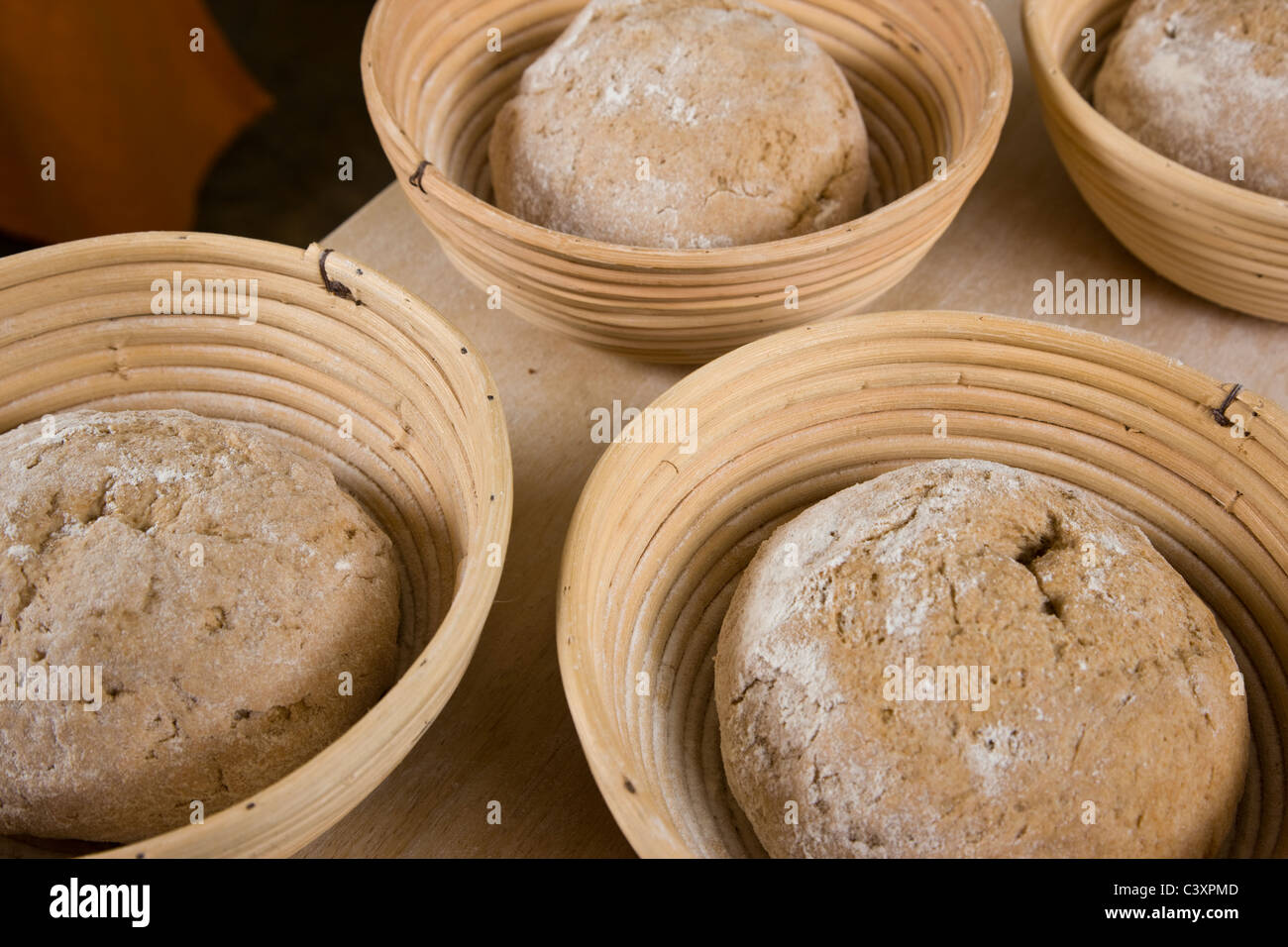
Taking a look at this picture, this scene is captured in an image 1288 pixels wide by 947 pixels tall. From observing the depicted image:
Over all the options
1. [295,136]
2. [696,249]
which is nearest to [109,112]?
[295,136]

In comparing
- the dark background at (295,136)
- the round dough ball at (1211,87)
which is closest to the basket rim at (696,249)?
the round dough ball at (1211,87)

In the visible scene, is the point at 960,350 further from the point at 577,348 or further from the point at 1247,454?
the point at 577,348

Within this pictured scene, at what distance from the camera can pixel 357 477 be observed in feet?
4.22

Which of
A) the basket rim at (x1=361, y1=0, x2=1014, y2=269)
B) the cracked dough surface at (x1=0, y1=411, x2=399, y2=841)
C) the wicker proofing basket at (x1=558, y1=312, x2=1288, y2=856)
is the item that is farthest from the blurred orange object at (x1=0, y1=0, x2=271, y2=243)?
the wicker proofing basket at (x1=558, y1=312, x2=1288, y2=856)

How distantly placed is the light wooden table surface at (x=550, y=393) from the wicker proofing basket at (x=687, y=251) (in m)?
0.12

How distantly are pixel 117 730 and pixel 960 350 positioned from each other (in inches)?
35.3

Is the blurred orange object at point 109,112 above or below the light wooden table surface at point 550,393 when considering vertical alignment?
above

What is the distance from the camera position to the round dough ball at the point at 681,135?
135 cm

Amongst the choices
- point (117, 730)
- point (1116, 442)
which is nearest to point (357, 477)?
point (117, 730)

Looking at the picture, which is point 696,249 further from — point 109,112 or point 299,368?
point 109,112

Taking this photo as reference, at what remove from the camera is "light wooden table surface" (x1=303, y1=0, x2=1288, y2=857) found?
3.60 ft

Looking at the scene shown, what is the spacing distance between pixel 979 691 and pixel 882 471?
35cm

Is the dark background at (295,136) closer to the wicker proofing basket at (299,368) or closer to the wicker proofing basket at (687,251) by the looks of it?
the wicker proofing basket at (687,251)
